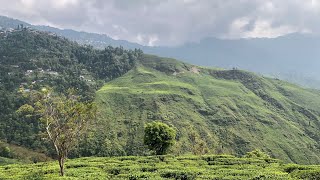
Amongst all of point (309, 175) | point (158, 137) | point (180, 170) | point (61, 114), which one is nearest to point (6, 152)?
point (158, 137)

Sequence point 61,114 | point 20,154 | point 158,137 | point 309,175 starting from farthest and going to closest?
1. point 20,154
2. point 158,137
3. point 61,114
4. point 309,175

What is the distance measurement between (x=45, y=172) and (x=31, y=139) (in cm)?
A: 13104

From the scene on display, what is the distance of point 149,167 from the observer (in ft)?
165

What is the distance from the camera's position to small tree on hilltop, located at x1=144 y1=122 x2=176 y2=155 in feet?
313

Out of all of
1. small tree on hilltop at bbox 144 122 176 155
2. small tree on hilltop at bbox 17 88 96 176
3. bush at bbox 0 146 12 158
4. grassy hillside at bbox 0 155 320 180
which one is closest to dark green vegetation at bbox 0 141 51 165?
bush at bbox 0 146 12 158

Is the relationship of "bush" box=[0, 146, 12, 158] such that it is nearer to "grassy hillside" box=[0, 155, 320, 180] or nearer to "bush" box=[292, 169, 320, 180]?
"grassy hillside" box=[0, 155, 320, 180]

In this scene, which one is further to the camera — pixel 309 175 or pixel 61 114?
pixel 61 114

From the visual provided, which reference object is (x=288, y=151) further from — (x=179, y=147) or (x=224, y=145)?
(x=179, y=147)

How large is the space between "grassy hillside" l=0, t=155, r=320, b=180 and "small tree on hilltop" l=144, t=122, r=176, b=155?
32.9 meters

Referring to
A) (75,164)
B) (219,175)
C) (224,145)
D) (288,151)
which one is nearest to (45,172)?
(75,164)

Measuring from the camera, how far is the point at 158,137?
310 feet

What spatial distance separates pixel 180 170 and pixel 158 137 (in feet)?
160

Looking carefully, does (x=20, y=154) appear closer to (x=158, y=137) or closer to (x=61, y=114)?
(x=158, y=137)

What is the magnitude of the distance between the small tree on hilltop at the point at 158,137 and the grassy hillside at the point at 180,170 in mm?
32932
